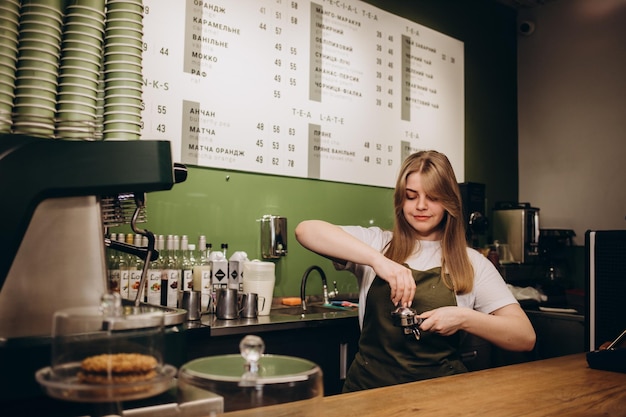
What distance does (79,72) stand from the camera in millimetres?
1308

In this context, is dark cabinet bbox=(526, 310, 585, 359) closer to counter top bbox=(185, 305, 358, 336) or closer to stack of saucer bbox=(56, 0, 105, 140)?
counter top bbox=(185, 305, 358, 336)

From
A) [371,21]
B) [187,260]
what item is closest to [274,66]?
[371,21]

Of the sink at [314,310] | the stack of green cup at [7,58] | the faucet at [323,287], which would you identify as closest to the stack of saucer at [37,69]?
the stack of green cup at [7,58]

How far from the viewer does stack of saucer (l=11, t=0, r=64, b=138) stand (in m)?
1.24

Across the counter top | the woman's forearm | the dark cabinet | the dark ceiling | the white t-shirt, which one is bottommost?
the dark cabinet

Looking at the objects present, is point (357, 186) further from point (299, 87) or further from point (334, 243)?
point (334, 243)

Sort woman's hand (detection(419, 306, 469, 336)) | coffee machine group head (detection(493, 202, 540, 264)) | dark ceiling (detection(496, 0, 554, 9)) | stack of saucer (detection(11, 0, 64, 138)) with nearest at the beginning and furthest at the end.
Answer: stack of saucer (detection(11, 0, 64, 138)), woman's hand (detection(419, 306, 469, 336)), coffee machine group head (detection(493, 202, 540, 264)), dark ceiling (detection(496, 0, 554, 9))

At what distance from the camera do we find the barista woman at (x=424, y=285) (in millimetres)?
1988

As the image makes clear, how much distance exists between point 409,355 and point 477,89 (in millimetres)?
3204

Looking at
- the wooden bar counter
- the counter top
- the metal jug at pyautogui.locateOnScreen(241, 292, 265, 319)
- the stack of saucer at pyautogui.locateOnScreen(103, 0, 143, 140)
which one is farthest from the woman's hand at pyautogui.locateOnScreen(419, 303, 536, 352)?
the stack of saucer at pyautogui.locateOnScreen(103, 0, 143, 140)

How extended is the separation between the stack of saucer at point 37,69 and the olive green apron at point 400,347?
1338 millimetres

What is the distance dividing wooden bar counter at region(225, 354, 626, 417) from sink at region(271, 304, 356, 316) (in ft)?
4.51

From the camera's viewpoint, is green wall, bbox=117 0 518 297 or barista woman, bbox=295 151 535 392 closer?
barista woman, bbox=295 151 535 392

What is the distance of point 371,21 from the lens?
12.6ft
